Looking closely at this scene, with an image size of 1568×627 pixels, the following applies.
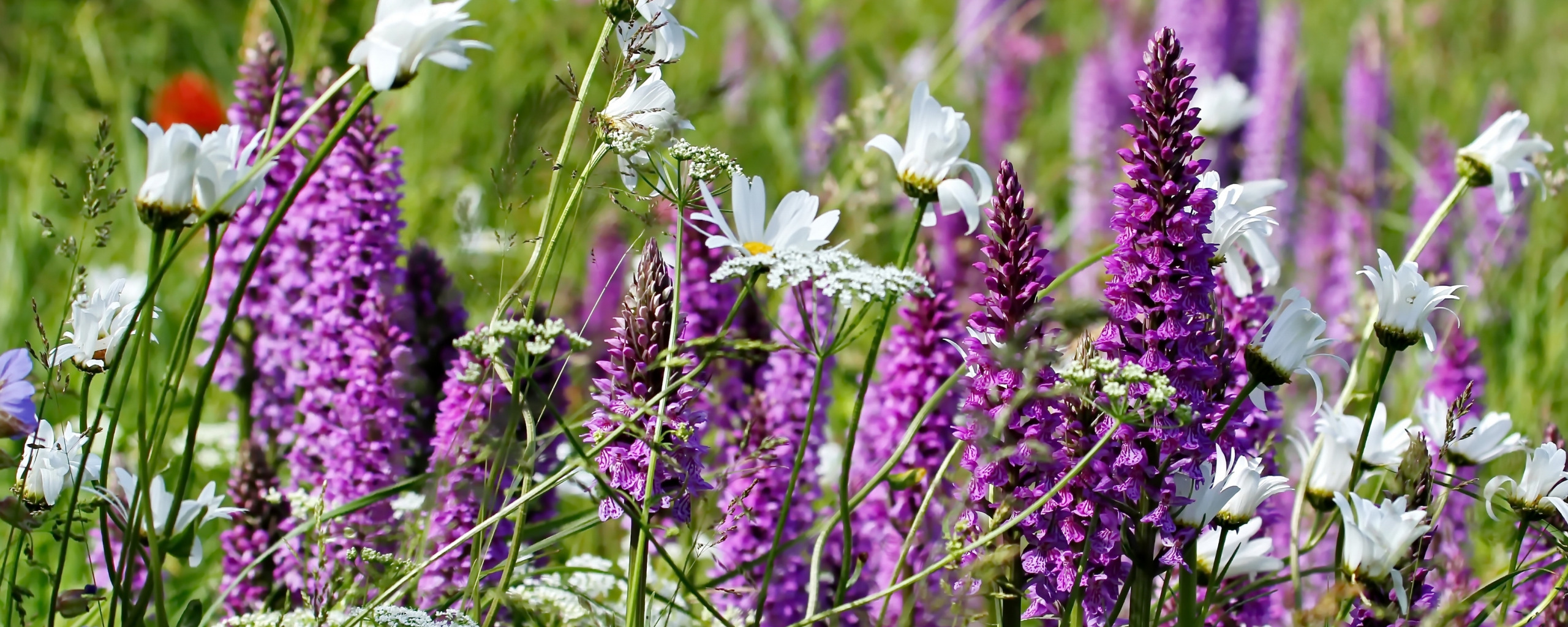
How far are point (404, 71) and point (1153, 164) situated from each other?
0.91 meters

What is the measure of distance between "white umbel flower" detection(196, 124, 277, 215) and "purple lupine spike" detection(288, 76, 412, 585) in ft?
2.47

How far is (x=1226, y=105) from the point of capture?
5562 mm

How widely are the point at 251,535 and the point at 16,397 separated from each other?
936 mm

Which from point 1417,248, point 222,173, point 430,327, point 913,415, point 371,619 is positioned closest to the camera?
point 222,173

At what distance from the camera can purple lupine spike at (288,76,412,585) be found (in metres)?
2.38

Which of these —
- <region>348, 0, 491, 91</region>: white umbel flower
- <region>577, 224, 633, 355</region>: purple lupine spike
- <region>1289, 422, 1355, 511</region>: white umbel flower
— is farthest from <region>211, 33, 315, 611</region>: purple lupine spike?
<region>1289, 422, 1355, 511</region>: white umbel flower

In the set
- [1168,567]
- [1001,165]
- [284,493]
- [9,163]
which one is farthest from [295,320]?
[9,163]

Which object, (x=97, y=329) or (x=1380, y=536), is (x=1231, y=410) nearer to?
(x=1380, y=536)

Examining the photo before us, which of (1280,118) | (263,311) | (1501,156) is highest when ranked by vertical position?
(1280,118)

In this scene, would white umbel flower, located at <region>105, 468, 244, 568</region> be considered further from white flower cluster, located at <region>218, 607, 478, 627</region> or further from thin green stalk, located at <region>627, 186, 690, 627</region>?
thin green stalk, located at <region>627, 186, 690, 627</region>

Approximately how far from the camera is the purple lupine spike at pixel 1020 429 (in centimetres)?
171

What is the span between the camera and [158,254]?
5.10 feet

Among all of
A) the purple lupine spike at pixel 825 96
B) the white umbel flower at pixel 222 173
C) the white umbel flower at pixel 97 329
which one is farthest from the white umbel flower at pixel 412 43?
the purple lupine spike at pixel 825 96

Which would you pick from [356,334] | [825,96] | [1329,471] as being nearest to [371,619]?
[356,334]
